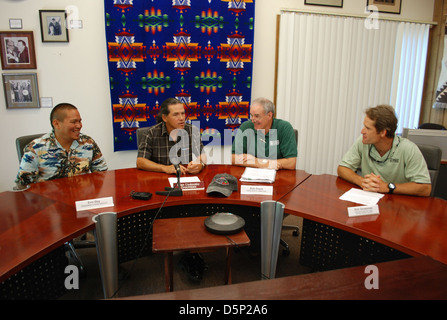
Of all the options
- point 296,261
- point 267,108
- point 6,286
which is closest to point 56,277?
point 6,286

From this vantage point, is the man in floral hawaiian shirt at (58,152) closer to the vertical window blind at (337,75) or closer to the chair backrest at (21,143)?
the chair backrest at (21,143)

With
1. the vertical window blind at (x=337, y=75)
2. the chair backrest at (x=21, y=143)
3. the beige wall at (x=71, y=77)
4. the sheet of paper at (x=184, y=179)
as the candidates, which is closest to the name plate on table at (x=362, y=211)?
the sheet of paper at (x=184, y=179)

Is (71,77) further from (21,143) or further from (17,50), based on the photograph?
(21,143)

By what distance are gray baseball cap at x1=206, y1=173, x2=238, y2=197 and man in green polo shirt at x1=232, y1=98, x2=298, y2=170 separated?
51 centimetres

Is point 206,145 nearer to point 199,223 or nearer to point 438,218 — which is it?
point 199,223

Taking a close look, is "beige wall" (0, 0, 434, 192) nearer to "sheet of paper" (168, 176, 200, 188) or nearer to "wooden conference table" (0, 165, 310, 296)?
"wooden conference table" (0, 165, 310, 296)

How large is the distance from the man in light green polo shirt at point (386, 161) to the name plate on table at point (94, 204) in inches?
58.5

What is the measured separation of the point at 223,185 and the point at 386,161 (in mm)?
1078

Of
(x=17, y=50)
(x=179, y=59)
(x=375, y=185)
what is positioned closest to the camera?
(x=375, y=185)

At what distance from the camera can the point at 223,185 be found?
1799 mm

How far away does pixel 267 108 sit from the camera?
242cm

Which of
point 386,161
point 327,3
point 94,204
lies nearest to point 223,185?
point 94,204

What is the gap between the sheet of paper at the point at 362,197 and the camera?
1638 mm
